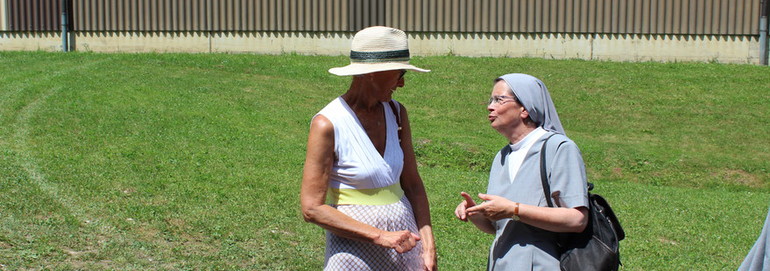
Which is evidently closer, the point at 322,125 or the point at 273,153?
the point at 322,125

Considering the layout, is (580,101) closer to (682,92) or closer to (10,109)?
(682,92)

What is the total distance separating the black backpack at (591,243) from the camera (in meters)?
3.51

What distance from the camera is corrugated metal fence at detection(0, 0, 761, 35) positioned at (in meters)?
19.1

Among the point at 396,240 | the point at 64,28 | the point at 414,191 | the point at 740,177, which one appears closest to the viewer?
the point at 396,240

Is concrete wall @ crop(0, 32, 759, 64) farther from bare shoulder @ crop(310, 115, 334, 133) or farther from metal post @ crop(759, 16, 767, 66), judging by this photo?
bare shoulder @ crop(310, 115, 334, 133)

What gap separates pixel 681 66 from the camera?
18656mm

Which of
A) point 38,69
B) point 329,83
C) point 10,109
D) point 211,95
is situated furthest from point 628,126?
point 38,69

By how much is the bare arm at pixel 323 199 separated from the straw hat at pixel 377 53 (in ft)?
0.89

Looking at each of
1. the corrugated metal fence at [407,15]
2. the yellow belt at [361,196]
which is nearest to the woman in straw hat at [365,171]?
the yellow belt at [361,196]

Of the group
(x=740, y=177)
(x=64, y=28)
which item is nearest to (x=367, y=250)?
(x=740, y=177)

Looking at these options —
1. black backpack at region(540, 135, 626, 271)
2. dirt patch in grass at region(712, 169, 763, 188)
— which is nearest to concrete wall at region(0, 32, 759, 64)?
dirt patch in grass at region(712, 169, 763, 188)

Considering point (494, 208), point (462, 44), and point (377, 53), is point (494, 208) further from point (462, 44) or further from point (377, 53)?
point (462, 44)

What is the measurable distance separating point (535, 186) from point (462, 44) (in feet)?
54.5

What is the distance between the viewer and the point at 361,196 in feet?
11.7
